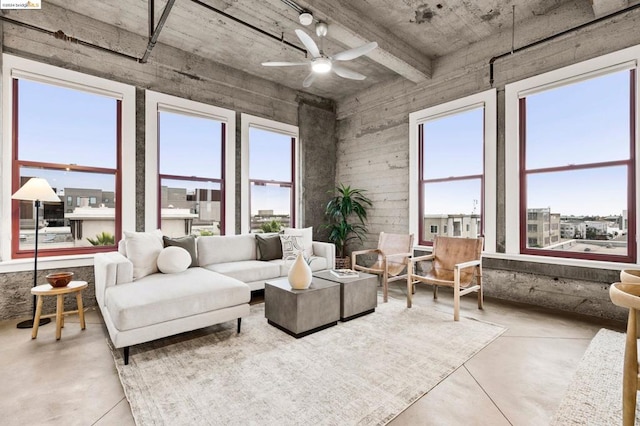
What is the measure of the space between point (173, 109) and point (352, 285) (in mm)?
3423

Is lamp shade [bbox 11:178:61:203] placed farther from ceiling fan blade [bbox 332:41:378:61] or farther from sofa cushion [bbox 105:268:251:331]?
ceiling fan blade [bbox 332:41:378:61]

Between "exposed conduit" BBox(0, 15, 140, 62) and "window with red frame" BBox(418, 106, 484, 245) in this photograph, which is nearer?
"exposed conduit" BBox(0, 15, 140, 62)

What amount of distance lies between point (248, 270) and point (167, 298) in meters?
1.34

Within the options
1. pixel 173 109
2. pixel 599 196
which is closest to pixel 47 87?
pixel 173 109

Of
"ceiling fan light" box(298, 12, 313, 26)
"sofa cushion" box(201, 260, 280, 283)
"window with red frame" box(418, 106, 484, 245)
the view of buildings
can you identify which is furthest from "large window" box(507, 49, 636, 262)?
"sofa cushion" box(201, 260, 280, 283)

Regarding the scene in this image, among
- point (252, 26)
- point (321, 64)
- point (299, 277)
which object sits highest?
point (252, 26)

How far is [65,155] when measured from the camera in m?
3.62

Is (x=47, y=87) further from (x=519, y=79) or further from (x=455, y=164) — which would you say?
(x=519, y=79)

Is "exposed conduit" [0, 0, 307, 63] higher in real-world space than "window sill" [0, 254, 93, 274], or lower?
higher

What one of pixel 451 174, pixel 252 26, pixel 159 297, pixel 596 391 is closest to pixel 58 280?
pixel 159 297

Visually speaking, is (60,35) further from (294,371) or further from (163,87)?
(294,371)

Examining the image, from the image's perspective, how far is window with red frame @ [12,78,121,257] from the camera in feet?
11.1

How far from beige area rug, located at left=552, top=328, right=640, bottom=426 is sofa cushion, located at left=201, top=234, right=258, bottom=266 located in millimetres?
Result: 3537

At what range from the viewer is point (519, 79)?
3.82m
